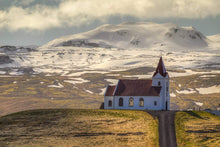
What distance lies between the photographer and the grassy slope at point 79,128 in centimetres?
6569

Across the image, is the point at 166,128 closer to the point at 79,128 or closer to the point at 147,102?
the point at 79,128

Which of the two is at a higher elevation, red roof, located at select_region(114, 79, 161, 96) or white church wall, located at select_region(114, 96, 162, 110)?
red roof, located at select_region(114, 79, 161, 96)

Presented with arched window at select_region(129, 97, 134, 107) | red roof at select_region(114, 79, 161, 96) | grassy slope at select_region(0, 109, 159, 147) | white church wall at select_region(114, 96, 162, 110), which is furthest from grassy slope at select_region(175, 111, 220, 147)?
arched window at select_region(129, 97, 134, 107)

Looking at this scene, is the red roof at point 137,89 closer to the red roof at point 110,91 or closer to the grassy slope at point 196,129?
the red roof at point 110,91

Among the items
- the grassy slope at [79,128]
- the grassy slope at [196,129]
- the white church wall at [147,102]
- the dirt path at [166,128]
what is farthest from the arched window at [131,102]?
the grassy slope at [196,129]

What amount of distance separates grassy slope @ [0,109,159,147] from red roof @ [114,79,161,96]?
11.5 m

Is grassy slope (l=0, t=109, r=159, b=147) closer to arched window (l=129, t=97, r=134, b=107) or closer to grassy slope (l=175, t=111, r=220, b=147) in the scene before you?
grassy slope (l=175, t=111, r=220, b=147)

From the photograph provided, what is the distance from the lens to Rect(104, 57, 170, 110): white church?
97.1m

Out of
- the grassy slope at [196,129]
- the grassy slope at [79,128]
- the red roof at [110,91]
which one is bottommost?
the grassy slope at [196,129]

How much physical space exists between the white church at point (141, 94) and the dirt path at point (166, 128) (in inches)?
380

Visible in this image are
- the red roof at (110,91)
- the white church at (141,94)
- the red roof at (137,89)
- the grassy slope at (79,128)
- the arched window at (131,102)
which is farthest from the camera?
the red roof at (110,91)

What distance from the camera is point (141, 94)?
320ft

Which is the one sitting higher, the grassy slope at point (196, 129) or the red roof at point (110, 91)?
the red roof at point (110, 91)

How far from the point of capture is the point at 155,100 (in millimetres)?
96875
